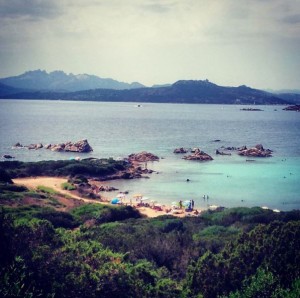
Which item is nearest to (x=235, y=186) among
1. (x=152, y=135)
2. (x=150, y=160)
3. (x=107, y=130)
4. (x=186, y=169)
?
(x=186, y=169)

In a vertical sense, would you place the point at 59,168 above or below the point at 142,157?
above

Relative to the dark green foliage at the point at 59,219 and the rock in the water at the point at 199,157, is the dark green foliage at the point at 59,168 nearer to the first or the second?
the rock in the water at the point at 199,157

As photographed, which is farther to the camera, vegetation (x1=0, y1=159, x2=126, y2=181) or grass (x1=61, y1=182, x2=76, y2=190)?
vegetation (x1=0, y1=159, x2=126, y2=181)

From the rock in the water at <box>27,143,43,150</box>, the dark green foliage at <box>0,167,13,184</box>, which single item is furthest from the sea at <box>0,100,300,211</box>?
the dark green foliage at <box>0,167,13,184</box>

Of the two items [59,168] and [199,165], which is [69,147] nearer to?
[59,168]

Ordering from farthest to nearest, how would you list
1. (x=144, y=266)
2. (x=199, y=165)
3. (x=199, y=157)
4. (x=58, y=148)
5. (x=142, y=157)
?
(x=58, y=148) → (x=199, y=157) → (x=142, y=157) → (x=199, y=165) → (x=144, y=266)

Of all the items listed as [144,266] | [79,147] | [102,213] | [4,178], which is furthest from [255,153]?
[144,266]

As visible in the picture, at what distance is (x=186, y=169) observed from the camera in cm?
6116

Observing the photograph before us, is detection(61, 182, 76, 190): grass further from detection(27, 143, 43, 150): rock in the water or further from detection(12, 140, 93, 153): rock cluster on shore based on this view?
detection(27, 143, 43, 150): rock in the water

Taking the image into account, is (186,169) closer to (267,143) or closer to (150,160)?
(150,160)

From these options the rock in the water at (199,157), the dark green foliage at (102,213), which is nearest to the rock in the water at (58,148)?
the rock in the water at (199,157)

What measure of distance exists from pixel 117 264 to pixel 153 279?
152 centimetres

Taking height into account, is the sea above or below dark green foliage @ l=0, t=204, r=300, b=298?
below

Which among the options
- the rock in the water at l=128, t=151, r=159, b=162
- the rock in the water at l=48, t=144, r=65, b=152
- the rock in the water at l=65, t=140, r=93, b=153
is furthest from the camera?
the rock in the water at l=48, t=144, r=65, b=152
